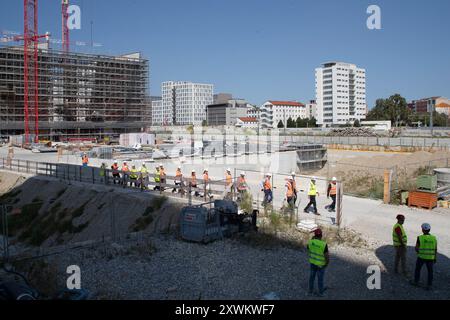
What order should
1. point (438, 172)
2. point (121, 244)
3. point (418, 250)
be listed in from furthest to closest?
point (438, 172) < point (121, 244) < point (418, 250)

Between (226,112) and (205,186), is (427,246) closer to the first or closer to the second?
(205,186)

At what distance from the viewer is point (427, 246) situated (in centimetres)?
874

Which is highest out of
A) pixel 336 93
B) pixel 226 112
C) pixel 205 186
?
pixel 336 93

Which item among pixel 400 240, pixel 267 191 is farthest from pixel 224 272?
pixel 267 191

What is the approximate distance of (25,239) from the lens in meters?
19.3

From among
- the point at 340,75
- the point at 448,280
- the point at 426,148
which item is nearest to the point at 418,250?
the point at 448,280

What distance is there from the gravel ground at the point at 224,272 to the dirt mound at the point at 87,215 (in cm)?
273

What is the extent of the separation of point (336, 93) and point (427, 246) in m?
132

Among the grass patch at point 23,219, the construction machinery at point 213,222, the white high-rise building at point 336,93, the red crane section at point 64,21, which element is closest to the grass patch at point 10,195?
the grass patch at point 23,219

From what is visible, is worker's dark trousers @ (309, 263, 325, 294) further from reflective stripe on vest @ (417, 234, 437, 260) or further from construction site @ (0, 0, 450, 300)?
reflective stripe on vest @ (417, 234, 437, 260)

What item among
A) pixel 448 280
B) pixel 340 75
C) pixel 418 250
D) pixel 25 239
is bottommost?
pixel 25 239

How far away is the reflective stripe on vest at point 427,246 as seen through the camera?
8.72 meters
